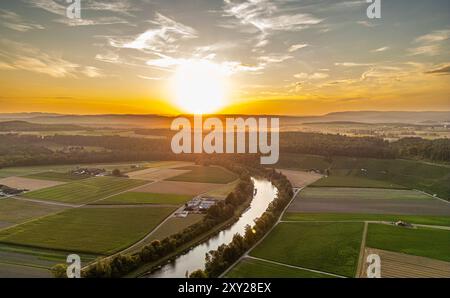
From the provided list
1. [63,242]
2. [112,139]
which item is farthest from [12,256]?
[112,139]

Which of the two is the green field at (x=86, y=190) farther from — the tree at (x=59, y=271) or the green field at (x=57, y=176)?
the tree at (x=59, y=271)

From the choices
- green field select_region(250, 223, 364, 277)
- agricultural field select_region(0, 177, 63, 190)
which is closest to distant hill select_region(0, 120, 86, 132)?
agricultural field select_region(0, 177, 63, 190)

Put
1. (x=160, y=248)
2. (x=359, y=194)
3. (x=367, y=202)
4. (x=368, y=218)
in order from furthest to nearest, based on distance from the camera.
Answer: (x=359, y=194) < (x=367, y=202) < (x=368, y=218) < (x=160, y=248)

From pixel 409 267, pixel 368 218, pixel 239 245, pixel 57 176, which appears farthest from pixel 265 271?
pixel 57 176

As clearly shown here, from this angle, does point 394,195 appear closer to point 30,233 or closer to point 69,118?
point 30,233

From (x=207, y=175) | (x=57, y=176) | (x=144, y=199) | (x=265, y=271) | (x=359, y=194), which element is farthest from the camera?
(x=207, y=175)

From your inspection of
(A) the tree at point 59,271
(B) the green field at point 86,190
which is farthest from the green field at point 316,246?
(B) the green field at point 86,190

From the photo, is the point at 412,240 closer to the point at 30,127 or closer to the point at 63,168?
the point at 63,168

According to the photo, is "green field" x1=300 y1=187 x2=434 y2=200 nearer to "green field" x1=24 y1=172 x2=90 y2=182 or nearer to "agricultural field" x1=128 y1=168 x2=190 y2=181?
"agricultural field" x1=128 y1=168 x2=190 y2=181
